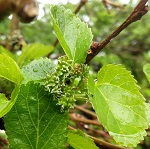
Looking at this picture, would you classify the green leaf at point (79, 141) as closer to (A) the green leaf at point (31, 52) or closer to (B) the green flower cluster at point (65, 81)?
(B) the green flower cluster at point (65, 81)

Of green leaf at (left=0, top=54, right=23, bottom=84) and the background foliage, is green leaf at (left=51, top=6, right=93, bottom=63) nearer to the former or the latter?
green leaf at (left=0, top=54, right=23, bottom=84)

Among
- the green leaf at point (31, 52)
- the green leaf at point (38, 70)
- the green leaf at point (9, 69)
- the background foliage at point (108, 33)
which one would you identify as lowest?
the background foliage at point (108, 33)

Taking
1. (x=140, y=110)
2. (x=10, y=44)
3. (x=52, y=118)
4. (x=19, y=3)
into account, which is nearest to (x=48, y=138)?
(x=52, y=118)

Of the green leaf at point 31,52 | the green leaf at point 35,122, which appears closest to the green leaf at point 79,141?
the green leaf at point 35,122

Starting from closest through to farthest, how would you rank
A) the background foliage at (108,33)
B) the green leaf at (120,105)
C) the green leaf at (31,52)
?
the green leaf at (120,105), the green leaf at (31,52), the background foliage at (108,33)

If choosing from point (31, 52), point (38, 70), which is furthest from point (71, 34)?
point (31, 52)

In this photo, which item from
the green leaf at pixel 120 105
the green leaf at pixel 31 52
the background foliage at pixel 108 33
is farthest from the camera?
the background foliage at pixel 108 33

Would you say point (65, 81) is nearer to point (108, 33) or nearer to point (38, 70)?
point (38, 70)

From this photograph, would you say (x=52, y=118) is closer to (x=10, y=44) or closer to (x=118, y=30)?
(x=118, y=30)
